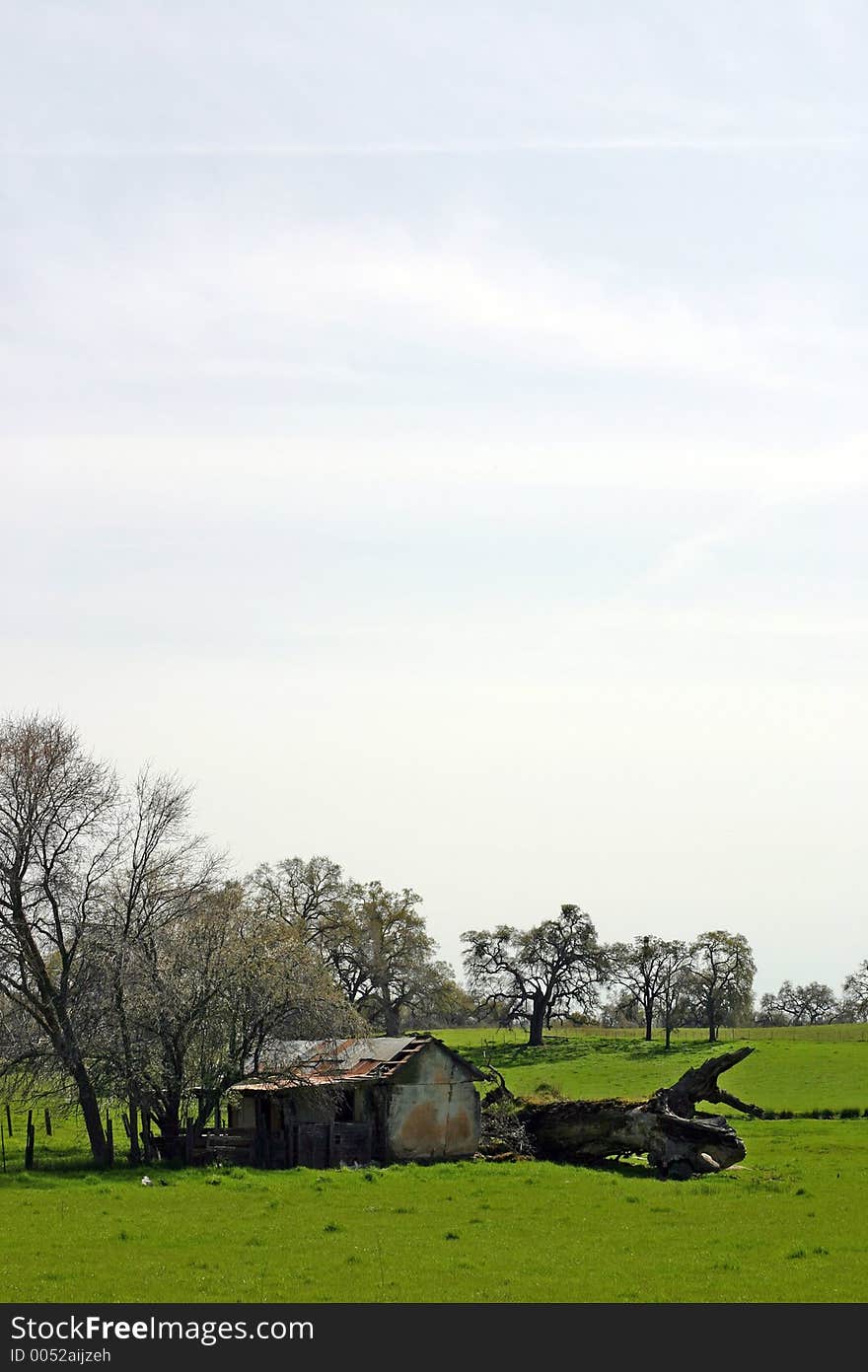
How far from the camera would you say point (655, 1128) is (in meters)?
39.7

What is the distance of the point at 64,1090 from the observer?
4284cm

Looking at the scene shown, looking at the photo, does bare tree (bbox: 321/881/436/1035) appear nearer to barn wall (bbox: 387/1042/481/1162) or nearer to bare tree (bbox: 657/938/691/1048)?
bare tree (bbox: 657/938/691/1048)

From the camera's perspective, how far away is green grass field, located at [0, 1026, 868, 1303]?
71.8 feet

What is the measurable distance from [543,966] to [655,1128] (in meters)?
65.7

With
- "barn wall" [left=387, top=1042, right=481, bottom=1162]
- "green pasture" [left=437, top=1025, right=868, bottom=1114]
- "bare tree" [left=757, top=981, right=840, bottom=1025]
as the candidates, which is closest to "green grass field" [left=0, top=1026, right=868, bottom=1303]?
"barn wall" [left=387, top=1042, right=481, bottom=1162]

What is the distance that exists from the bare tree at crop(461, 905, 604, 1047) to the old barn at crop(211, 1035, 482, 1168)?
6041 centimetres

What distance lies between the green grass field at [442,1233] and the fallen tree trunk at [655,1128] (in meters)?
0.82

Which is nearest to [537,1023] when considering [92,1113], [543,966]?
[543,966]

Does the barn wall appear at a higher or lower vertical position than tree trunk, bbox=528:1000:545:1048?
higher

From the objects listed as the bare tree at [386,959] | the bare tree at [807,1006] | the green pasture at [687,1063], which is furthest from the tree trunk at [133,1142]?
the bare tree at [807,1006]
